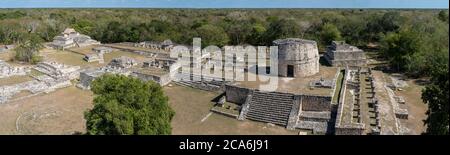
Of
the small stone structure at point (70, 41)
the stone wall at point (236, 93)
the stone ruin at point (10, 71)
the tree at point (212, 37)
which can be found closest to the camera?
the stone wall at point (236, 93)

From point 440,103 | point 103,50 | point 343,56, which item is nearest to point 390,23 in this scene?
point 343,56

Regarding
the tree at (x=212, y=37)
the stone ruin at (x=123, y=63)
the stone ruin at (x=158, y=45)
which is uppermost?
the tree at (x=212, y=37)

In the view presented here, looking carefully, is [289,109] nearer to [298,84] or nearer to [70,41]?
[298,84]

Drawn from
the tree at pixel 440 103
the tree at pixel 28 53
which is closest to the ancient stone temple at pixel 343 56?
the tree at pixel 440 103

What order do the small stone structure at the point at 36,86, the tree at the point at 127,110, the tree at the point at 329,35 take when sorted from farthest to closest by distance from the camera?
1. the tree at the point at 329,35
2. the small stone structure at the point at 36,86
3. the tree at the point at 127,110

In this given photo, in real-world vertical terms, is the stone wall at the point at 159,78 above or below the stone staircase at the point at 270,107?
above

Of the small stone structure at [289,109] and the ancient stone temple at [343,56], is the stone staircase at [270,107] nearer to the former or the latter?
the small stone structure at [289,109]

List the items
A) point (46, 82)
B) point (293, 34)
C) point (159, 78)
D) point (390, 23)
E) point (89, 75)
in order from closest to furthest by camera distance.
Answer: point (159, 78)
point (46, 82)
point (89, 75)
point (293, 34)
point (390, 23)
